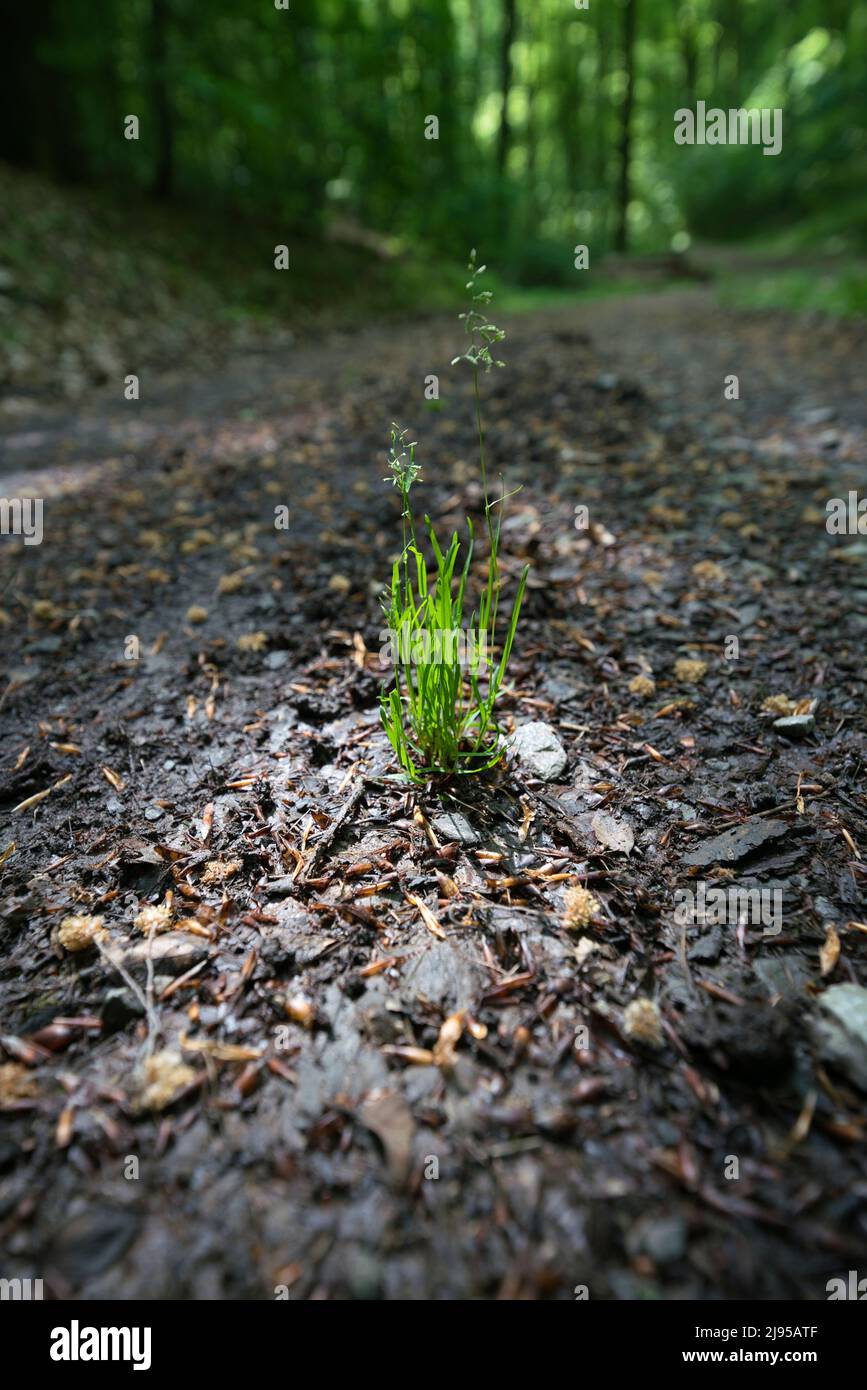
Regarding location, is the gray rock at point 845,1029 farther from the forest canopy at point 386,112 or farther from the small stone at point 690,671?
the forest canopy at point 386,112

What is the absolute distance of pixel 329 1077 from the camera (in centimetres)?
122

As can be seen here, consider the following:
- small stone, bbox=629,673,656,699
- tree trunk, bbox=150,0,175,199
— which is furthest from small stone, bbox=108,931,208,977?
tree trunk, bbox=150,0,175,199

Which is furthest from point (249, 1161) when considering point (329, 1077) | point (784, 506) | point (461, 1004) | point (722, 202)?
point (722, 202)

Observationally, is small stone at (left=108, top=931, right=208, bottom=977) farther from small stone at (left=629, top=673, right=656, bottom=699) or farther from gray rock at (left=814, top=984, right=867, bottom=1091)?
small stone at (left=629, top=673, right=656, bottom=699)

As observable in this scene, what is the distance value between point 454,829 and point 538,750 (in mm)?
385

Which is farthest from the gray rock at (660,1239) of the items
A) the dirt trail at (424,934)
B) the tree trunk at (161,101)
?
the tree trunk at (161,101)

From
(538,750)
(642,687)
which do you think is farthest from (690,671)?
(538,750)

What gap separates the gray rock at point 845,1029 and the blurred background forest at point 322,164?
852 centimetres

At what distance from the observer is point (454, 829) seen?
68.3 inches

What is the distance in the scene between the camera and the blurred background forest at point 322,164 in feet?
29.2

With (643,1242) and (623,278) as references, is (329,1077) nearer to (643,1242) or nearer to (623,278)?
(643,1242)

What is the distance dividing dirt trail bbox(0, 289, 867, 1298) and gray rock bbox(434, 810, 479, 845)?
0.05 ft

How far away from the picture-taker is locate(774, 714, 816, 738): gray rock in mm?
1977
